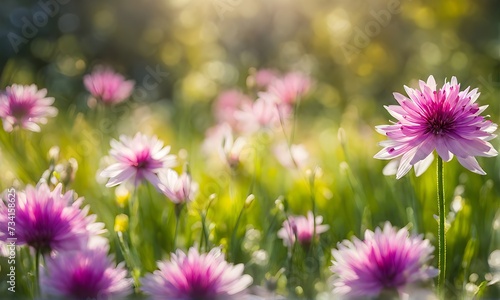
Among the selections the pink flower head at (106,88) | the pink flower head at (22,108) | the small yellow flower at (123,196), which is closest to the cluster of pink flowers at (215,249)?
the small yellow flower at (123,196)

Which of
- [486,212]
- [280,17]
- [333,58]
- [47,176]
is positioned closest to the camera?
[47,176]

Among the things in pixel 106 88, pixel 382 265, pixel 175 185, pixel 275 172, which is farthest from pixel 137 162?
pixel 275 172

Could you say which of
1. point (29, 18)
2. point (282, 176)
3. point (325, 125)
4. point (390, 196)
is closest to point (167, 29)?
point (29, 18)

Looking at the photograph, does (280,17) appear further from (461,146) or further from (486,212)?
(461,146)

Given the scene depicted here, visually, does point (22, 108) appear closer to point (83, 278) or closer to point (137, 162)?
point (137, 162)

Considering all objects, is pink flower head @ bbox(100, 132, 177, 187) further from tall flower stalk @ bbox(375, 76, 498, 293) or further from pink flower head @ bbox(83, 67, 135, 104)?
pink flower head @ bbox(83, 67, 135, 104)

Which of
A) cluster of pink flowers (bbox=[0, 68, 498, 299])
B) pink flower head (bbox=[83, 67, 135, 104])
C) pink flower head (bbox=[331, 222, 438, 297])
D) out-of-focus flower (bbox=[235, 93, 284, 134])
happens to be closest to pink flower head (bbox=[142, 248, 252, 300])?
cluster of pink flowers (bbox=[0, 68, 498, 299])

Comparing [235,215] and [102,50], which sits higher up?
[102,50]
